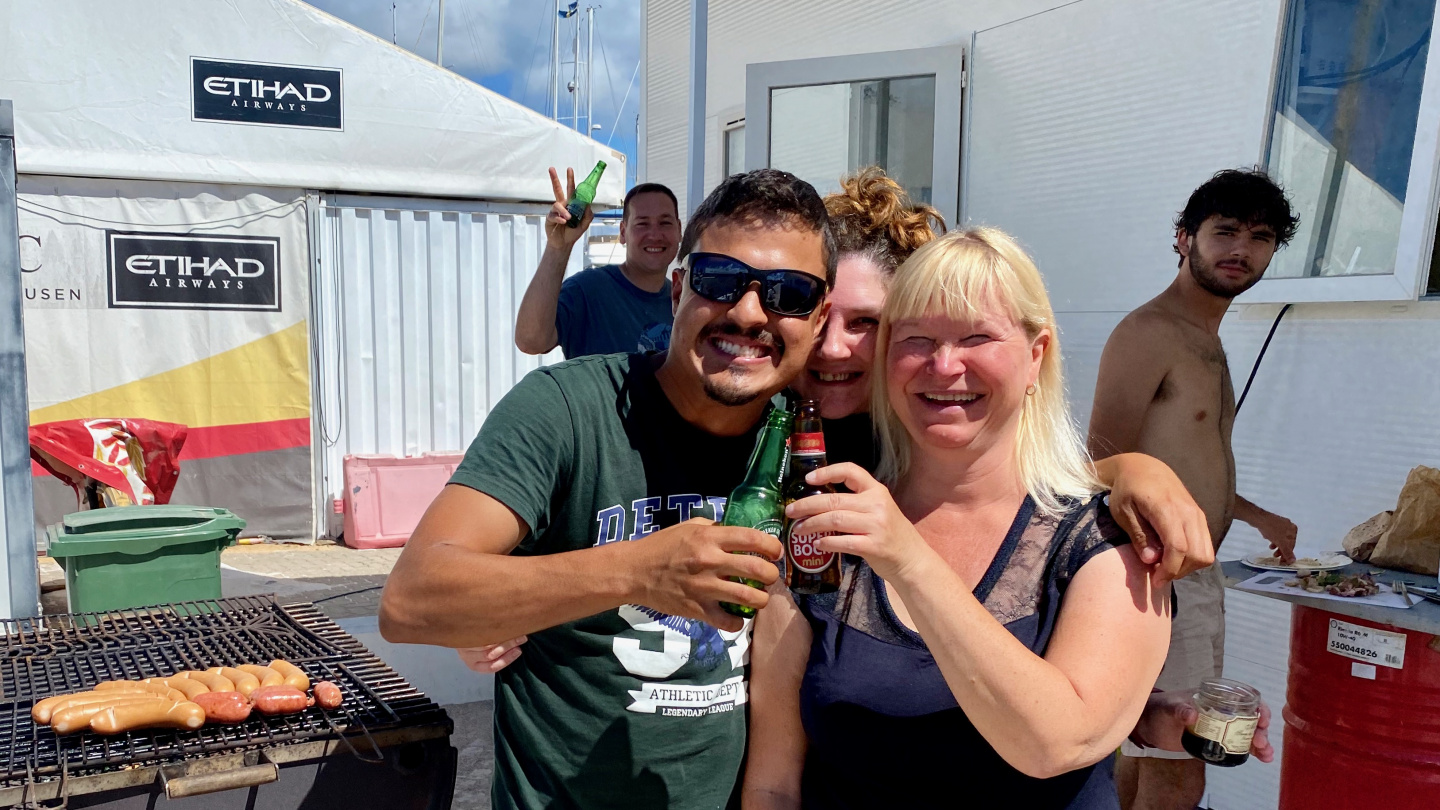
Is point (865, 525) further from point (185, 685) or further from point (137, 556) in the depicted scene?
point (137, 556)

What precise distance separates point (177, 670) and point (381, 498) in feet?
20.1

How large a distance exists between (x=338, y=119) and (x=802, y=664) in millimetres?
7795

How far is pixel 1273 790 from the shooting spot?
4.11 metres

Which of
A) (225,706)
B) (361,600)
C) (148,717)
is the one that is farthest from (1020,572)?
(361,600)

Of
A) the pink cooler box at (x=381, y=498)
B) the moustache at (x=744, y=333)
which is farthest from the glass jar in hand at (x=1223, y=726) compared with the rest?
the pink cooler box at (x=381, y=498)

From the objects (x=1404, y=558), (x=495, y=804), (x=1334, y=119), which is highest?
(x=1334, y=119)

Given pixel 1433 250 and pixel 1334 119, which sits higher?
pixel 1334 119

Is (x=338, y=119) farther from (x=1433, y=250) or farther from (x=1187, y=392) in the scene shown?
(x=1433, y=250)

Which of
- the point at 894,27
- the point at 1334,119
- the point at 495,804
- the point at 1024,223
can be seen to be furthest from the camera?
the point at 894,27

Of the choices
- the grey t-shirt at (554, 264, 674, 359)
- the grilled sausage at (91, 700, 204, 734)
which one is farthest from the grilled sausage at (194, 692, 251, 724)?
the grey t-shirt at (554, 264, 674, 359)

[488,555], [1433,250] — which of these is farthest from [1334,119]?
[488,555]

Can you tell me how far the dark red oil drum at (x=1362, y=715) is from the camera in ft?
10.0

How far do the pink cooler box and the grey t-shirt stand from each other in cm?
438

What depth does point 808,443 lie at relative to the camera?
1.78 metres
